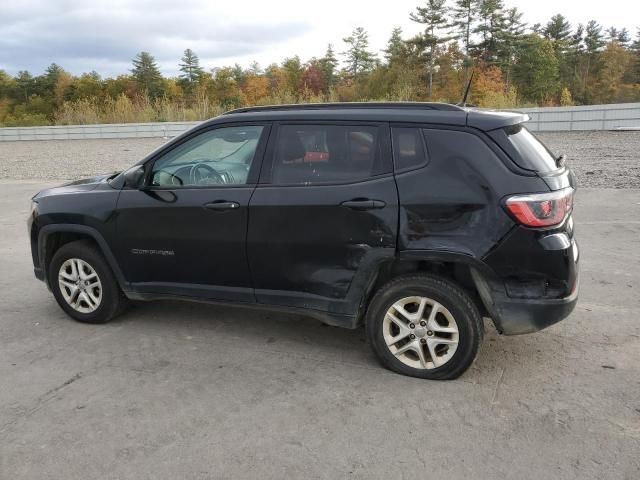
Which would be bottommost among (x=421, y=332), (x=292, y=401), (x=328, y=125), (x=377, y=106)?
(x=292, y=401)

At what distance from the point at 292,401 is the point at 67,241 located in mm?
2772

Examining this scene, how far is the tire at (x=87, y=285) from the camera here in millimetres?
4664

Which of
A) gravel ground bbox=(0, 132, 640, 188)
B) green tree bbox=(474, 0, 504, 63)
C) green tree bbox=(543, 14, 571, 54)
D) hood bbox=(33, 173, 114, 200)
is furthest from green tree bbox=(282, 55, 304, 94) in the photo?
hood bbox=(33, 173, 114, 200)

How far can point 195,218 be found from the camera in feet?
13.7

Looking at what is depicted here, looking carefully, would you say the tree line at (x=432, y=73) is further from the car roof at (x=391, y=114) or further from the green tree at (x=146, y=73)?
the car roof at (x=391, y=114)

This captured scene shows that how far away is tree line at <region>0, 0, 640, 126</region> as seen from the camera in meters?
56.1

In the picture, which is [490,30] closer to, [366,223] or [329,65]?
[329,65]

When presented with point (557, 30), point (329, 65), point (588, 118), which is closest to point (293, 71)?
point (329, 65)

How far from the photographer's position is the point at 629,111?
71.6 ft

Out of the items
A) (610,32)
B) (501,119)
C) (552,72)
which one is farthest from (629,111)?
(610,32)

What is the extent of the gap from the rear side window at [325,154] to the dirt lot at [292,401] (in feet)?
4.34

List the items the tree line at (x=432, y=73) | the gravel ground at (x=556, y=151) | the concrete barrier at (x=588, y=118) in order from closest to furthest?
the gravel ground at (x=556, y=151)
the concrete barrier at (x=588, y=118)
the tree line at (x=432, y=73)

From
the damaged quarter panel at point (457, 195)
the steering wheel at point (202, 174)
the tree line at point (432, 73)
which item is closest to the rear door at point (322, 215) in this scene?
the damaged quarter panel at point (457, 195)

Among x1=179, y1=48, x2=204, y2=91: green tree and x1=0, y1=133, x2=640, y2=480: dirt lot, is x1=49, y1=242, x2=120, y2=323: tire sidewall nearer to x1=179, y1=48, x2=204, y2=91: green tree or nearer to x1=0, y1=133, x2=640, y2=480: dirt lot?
x1=0, y1=133, x2=640, y2=480: dirt lot
